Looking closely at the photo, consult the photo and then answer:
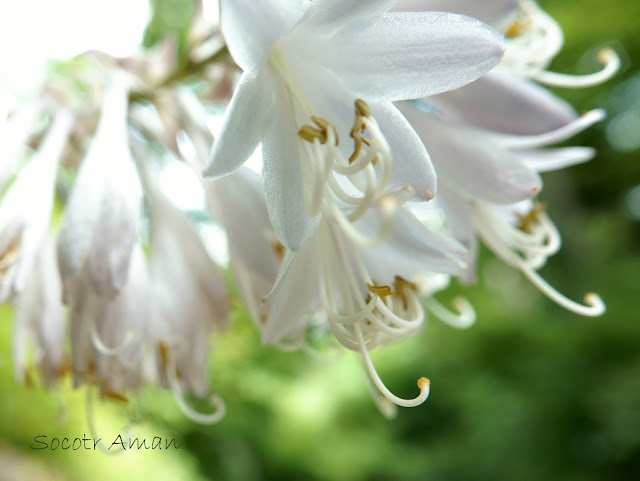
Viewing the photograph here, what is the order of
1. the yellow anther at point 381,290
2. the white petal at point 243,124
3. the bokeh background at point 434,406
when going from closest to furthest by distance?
the white petal at point 243,124 < the yellow anther at point 381,290 < the bokeh background at point 434,406

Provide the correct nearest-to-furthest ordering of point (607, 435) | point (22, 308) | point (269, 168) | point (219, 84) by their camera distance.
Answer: point (269, 168) → point (22, 308) → point (219, 84) → point (607, 435)

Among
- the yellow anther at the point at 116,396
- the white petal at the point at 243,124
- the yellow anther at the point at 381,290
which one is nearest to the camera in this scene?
the white petal at the point at 243,124

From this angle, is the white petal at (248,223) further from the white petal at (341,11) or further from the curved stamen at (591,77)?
the curved stamen at (591,77)

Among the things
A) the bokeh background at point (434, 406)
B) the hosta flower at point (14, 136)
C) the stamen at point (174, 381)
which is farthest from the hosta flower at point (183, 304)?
the bokeh background at point (434, 406)

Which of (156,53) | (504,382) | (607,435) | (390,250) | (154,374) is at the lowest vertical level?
(607,435)

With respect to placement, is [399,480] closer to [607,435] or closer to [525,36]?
[607,435]

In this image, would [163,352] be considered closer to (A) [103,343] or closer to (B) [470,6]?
(A) [103,343]

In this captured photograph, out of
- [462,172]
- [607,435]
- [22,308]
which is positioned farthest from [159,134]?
[607,435]
